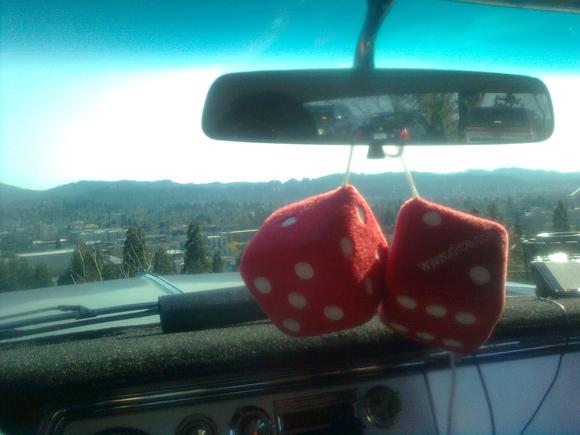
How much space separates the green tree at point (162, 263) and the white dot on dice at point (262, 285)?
197 centimetres

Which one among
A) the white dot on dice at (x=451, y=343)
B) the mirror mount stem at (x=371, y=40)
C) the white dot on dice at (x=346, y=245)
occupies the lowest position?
the white dot on dice at (x=451, y=343)

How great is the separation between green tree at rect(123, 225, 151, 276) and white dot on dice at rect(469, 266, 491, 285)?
2.18 m

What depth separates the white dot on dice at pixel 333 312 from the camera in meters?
1.75

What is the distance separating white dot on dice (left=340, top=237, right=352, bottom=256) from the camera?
172cm

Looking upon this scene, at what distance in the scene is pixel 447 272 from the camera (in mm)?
1753

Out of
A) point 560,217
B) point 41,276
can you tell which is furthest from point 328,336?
point 560,217

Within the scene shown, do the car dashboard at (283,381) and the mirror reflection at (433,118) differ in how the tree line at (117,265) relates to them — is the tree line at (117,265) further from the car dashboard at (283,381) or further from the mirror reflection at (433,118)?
the mirror reflection at (433,118)

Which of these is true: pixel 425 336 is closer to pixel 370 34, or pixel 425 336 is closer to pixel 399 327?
pixel 399 327

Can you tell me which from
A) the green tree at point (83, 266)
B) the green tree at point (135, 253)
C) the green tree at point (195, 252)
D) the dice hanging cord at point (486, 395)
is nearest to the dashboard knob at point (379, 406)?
the dice hanging cord at point (486, 395)

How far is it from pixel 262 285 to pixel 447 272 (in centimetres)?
53

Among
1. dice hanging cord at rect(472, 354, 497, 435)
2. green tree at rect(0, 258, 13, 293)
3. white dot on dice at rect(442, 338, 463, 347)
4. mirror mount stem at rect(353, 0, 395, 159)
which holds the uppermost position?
mirror mount stem at rect(353, 0, 395, 159)

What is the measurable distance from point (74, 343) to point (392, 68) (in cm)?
168

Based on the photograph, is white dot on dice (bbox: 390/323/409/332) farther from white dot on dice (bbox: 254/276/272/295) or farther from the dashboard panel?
the dashboard panel

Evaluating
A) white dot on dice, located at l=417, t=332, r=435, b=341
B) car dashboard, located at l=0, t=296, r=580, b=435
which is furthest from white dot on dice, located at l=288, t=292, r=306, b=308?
car dashboard, located at l=0, t=296, r=580, b=435
